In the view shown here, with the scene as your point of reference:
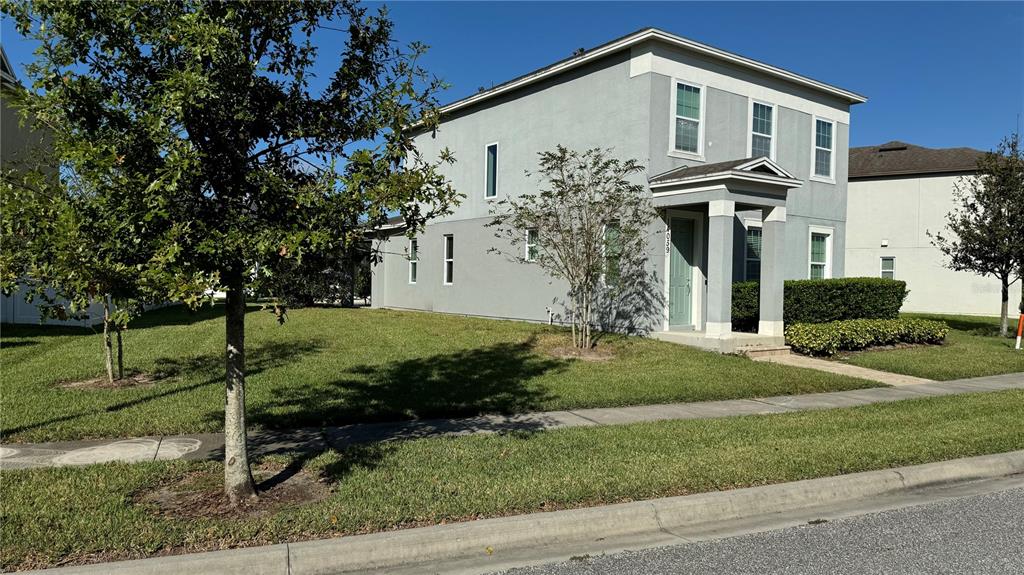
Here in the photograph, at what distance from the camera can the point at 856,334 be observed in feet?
46.9

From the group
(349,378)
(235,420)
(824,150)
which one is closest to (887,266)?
(824,150)

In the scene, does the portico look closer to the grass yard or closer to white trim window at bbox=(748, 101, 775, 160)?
white trim window at bbox=(748, 101, 775, 160)

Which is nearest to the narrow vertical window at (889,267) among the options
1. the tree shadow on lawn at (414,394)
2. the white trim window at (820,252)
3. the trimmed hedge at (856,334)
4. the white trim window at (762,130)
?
the white trim window at (820,252)

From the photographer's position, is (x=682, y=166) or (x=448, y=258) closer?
(x=682, y=166)

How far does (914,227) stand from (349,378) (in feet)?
91.7

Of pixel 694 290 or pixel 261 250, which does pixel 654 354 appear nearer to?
pixel 694 290

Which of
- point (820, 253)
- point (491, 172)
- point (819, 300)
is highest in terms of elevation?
point (491, 172)

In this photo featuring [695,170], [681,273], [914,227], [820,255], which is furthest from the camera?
[914,227]

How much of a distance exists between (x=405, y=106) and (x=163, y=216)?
182 centimetres

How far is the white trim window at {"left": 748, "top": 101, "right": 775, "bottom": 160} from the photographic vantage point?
643 inches

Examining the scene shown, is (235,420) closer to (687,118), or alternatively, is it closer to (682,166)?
(682,166)

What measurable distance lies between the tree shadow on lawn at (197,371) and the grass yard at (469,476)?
208 cm

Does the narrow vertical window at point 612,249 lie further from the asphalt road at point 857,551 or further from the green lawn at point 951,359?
the asphalt road at point 857,551

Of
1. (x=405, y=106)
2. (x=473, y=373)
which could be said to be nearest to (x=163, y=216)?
(x=405, y=106)
